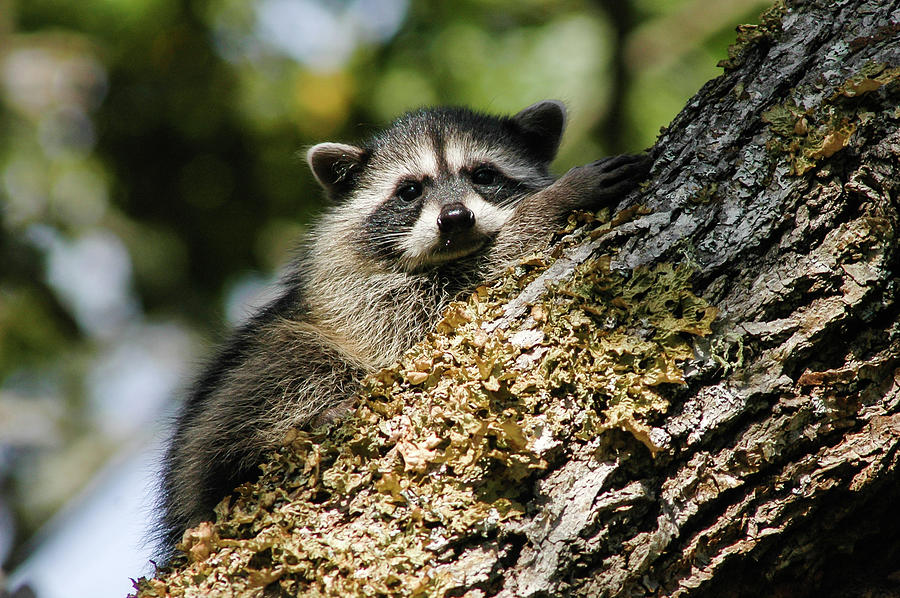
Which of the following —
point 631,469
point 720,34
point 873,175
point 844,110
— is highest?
point 720,34

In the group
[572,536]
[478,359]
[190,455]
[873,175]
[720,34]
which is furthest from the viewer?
[720,34]

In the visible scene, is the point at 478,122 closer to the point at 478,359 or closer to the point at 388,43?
the point at 388,43

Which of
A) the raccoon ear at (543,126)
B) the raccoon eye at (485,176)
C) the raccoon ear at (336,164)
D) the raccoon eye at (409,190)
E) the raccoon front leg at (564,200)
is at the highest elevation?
the raccoon ear at (543,126)

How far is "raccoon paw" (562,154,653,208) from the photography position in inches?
130

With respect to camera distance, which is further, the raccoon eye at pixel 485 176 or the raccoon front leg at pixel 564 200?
the raccoon eye at pixel 485 176

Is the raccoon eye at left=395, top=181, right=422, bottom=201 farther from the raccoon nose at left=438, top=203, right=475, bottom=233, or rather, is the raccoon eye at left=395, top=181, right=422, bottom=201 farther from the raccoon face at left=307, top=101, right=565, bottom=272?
the raccoon nose at left=438, top=203, right=475, bottom=233

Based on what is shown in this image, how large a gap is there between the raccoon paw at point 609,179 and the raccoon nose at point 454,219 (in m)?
0.74

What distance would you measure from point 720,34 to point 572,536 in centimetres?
523

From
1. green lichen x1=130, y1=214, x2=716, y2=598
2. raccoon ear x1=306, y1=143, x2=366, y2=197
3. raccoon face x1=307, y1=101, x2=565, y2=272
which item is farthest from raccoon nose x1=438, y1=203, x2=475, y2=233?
raccoon ear x1=306, y1=143, x2=366, y2=197

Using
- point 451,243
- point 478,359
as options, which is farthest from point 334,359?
point 478,359

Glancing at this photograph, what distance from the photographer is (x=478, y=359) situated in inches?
114

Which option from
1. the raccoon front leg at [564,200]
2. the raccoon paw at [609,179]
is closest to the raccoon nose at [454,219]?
the raccoon front leg at [564,200]

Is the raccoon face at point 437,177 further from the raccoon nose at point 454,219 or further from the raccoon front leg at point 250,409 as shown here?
the raccoon front leg at point 250,409

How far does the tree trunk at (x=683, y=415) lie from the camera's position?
2539 mm
